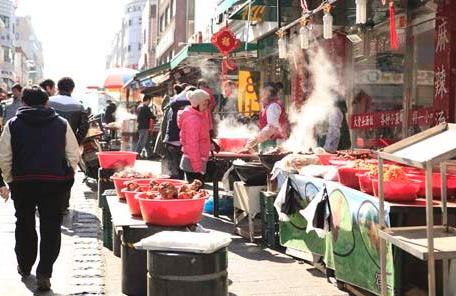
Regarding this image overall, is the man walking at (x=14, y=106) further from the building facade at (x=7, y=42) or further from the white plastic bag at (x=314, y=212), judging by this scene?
the building facade at (x=7, y=42)

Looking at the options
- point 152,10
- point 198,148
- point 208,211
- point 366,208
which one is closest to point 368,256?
point 366,208

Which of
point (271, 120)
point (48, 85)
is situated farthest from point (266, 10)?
point (48, 85)

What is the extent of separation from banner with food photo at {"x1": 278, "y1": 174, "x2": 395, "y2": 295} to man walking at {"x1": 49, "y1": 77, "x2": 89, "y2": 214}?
3.95 m

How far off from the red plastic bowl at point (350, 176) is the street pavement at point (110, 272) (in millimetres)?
1107

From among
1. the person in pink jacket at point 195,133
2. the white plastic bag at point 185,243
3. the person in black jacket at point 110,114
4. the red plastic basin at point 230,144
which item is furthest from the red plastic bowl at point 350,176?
the person in black jacket at point 110,114

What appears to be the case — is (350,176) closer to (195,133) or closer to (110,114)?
(195,133)

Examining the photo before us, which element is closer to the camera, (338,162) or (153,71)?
(338,162)

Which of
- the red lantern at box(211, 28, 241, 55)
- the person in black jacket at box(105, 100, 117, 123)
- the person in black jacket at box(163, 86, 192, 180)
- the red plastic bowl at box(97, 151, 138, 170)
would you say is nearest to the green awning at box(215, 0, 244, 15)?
the red lantern at box(211, 28, 241, 55)

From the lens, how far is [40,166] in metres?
5.47

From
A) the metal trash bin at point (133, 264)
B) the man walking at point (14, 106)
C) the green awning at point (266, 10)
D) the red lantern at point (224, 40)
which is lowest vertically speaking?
the metal trash bin at point (133, 264)

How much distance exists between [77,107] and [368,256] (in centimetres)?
556

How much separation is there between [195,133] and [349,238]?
3393 millimetres

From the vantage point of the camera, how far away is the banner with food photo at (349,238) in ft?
15.1

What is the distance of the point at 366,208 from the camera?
4.75m
